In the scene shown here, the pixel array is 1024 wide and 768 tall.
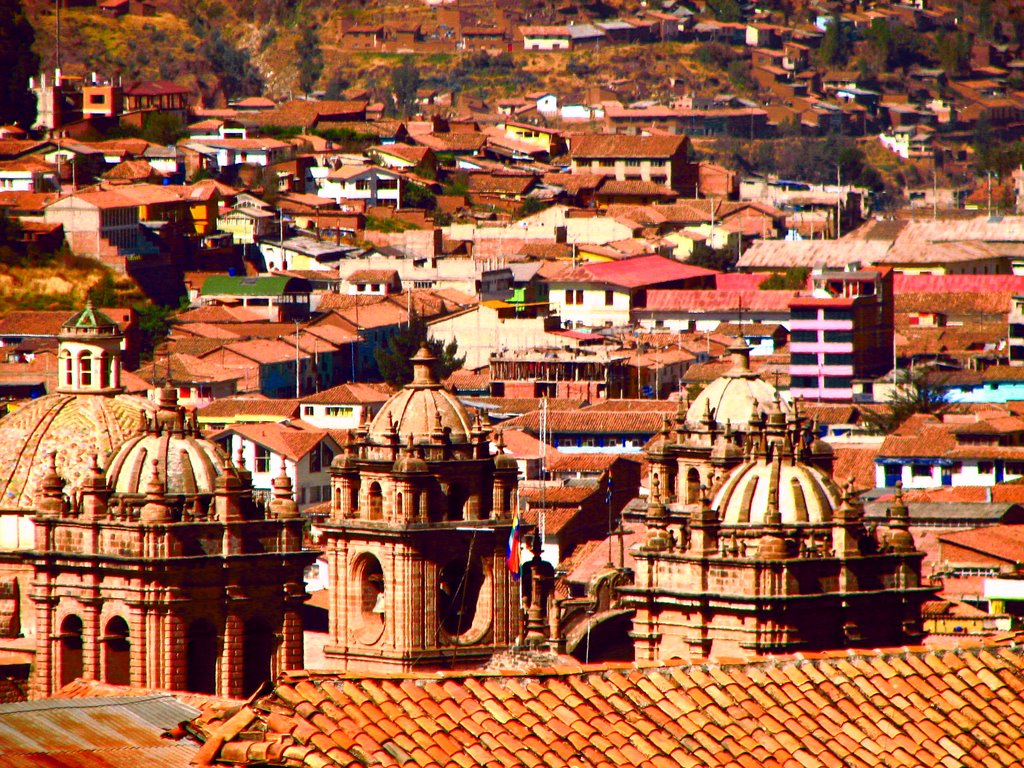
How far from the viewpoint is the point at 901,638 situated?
4428 centimetres

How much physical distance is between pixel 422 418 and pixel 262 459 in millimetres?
54231

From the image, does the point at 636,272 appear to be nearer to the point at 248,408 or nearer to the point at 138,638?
the point at 248,408

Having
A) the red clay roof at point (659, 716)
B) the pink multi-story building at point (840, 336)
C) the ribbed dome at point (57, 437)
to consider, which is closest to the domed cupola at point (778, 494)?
the ribbed dome at point (57, 437)

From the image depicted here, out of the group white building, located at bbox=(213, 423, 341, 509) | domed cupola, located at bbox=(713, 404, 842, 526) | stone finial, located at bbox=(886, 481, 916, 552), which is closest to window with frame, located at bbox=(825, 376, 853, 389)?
white building, located at bbox=(213, 423, 341, 509)

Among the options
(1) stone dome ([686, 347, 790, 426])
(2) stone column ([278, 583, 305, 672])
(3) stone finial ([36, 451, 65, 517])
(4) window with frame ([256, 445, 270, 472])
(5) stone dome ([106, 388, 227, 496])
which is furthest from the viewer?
(4) window with frame ([256, 445, 270, 472])

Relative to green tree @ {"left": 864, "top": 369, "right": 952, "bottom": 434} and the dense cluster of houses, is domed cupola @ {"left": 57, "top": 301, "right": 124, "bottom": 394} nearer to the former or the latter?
the dense cluster of houses

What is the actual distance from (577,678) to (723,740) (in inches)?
52.3

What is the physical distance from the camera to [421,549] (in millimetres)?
52312

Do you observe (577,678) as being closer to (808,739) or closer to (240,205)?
(808,739)

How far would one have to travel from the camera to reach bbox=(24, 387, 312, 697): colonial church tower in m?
46.7

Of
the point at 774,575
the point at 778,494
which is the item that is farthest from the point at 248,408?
the point at 774,575

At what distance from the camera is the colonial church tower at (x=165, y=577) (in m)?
46.7

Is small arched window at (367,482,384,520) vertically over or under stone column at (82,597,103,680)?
over

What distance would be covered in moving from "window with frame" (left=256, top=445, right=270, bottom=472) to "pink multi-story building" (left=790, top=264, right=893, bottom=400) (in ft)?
122
